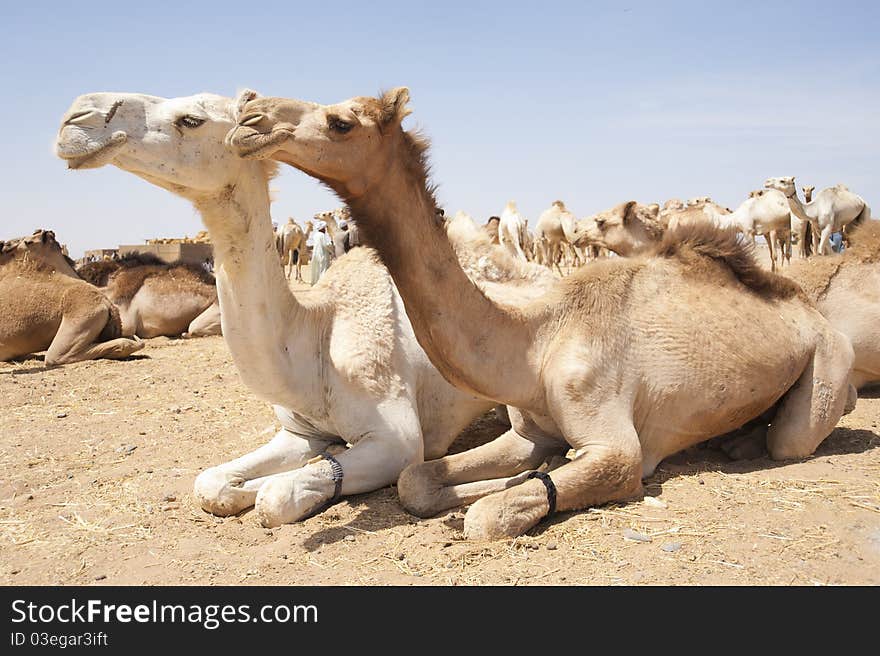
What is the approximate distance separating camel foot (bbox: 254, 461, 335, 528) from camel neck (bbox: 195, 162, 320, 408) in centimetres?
45

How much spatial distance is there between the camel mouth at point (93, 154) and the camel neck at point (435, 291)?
1.12 meters

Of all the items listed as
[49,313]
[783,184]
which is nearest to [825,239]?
[783,184]

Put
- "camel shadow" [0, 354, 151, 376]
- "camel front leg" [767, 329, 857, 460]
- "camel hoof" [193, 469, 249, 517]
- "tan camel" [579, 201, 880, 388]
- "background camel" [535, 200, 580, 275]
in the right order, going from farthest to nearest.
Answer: "background camel" [535, 200, 580, 275]
"camel shadow" [0, 354, 151, 376]
"tan camel" [579, 201, 880, 388]
"camel front leg" [767, 329, 857, 460]
"camel hoof" [193, 469, 249, 517]

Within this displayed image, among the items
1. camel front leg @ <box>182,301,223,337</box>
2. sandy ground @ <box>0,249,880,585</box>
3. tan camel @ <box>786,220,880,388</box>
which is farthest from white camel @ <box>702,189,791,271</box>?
sandy ground @ <box>0,249,880,585</box>

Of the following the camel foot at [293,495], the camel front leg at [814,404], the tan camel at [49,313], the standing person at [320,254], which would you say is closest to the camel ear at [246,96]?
the camel foot at [293,495]

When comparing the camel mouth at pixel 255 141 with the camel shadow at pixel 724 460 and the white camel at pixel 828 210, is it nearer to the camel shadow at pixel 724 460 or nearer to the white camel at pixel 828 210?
the camel shadow at pixel 724 460

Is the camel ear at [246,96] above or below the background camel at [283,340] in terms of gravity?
above

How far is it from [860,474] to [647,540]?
1.52m

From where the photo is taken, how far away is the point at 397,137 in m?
3.53

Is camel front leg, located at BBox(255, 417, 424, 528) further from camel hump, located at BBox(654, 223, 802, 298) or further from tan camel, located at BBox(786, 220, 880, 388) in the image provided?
tan camel, located at BBox(786, 220, 880, 388)

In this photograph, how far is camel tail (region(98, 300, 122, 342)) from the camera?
1055cm

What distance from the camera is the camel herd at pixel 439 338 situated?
11.4 feet

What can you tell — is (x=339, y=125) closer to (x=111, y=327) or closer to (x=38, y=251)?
(x=111, y=327)

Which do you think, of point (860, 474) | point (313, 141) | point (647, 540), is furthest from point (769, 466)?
point (313, 141)
